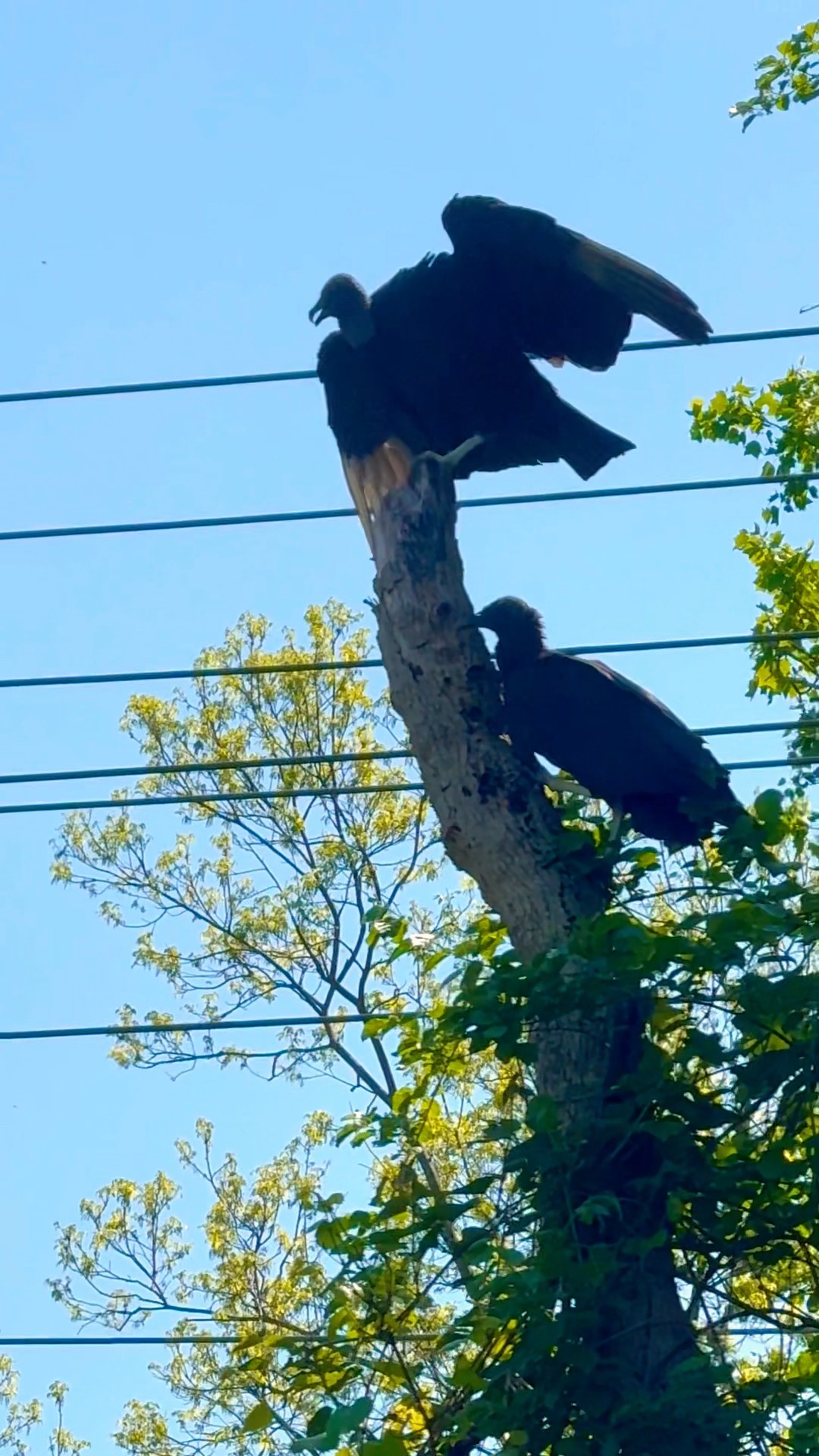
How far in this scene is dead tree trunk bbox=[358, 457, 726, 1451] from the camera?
131 inches

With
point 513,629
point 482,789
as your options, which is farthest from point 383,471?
point 482,789

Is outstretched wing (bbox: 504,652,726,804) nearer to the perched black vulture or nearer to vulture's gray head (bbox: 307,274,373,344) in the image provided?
the perched black vulture

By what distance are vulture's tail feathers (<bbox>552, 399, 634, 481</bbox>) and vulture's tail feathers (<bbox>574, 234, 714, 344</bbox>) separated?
1.42 feet

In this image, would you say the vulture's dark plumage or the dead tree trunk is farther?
the vulture's dark plumage

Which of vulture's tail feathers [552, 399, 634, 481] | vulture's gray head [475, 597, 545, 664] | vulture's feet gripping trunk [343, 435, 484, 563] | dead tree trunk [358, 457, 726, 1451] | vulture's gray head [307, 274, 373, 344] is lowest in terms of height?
dead tree trunk [358, 457, 726, 1451]

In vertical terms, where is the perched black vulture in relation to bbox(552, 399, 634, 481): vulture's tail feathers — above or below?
below

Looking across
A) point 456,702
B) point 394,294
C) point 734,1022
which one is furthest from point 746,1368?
point 394,294

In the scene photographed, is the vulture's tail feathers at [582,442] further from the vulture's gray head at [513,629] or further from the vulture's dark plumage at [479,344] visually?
the vulture's gray head at [513,629]

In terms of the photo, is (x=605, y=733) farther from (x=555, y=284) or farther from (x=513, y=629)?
(x=555, y=284)

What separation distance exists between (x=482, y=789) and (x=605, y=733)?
1.43 feet

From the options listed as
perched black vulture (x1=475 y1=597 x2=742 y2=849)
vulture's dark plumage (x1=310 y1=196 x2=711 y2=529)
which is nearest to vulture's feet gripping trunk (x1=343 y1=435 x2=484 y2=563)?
vulture's dark plumage (x1=310 y1=196 x2=711 y2=529)

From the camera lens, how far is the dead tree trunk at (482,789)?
3316mm

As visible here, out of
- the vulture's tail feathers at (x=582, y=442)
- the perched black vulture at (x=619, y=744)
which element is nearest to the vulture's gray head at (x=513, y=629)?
the perched black vulture at (x=619, y=744)

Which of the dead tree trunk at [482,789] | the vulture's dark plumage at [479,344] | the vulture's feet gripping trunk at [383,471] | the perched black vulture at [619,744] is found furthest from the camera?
the vulture's dark plumage at [479,344]
